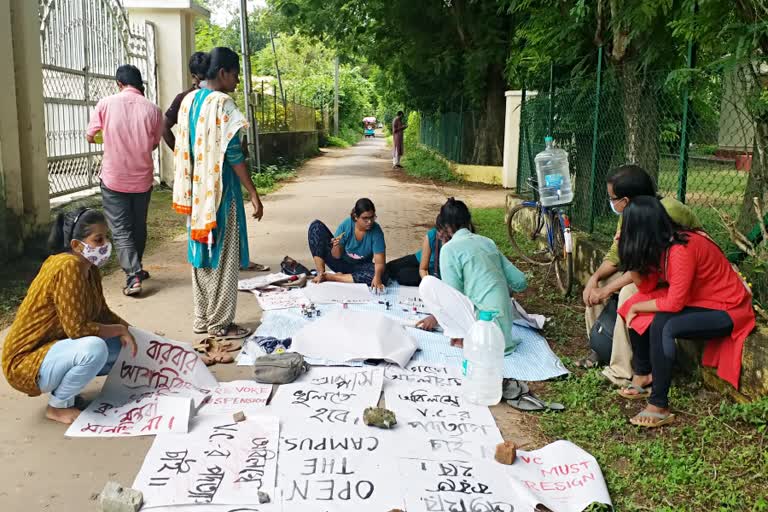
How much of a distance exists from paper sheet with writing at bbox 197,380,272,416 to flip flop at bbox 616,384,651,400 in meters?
2.03

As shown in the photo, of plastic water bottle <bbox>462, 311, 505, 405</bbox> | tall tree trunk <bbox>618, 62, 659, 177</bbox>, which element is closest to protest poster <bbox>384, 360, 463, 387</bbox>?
plastic water bottle <bbox>462, 311, 505, 405</bbox>

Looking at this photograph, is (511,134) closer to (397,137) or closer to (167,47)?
(167,47)

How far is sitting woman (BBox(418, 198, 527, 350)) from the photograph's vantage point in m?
4.65

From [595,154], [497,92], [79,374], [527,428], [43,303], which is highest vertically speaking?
[497,92]

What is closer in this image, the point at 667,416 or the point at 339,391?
the point at 667,416

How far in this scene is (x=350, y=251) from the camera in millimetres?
6504

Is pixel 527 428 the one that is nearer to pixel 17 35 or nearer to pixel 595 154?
pixel 595 154

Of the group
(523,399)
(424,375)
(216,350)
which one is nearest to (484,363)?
(523,399)

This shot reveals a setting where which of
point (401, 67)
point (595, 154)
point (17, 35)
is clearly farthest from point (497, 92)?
point (17, 35)

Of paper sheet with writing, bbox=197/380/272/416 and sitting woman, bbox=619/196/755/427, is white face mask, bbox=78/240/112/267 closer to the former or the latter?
paper sheet with writing, bbox=197/380/272/416

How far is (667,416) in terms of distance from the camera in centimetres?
372

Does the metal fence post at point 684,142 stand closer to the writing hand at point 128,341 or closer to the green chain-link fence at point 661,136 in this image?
the green chain-link fence at point 661,136

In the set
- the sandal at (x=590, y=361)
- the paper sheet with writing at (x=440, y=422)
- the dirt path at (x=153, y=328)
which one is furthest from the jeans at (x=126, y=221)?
the sandal at (x=590, y=361)

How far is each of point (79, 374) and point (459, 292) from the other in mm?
2385
